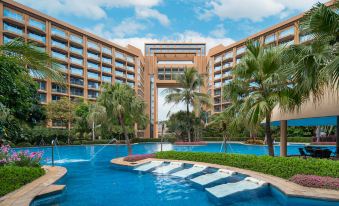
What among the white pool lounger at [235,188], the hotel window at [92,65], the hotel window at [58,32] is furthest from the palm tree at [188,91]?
the hotel window at [92,65]

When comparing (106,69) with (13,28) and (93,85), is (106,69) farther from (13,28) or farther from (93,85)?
(13,28)

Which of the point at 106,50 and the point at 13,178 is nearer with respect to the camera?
the point at 13,178

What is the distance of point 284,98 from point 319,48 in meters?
2.23

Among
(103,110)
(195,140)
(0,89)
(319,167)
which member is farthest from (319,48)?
(195,140)

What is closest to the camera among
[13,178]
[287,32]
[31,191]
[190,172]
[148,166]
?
[31,191]

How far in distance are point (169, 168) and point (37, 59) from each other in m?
11.7

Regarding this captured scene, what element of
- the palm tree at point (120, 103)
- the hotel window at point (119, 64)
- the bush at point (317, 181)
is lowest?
the bush at point (317, 181)

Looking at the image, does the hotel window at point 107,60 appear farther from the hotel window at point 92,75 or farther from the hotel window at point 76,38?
the hotel window at point 76,38

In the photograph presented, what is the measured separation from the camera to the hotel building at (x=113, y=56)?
46688mm

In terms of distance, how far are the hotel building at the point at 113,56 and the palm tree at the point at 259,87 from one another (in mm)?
23737

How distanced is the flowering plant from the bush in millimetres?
10688

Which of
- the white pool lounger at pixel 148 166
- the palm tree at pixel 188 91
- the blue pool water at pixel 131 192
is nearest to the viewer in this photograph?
the blue pool water at pixel 131 192

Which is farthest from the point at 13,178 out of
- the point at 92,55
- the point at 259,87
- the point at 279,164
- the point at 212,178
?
the point at 92,55

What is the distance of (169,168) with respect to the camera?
49.9ft
